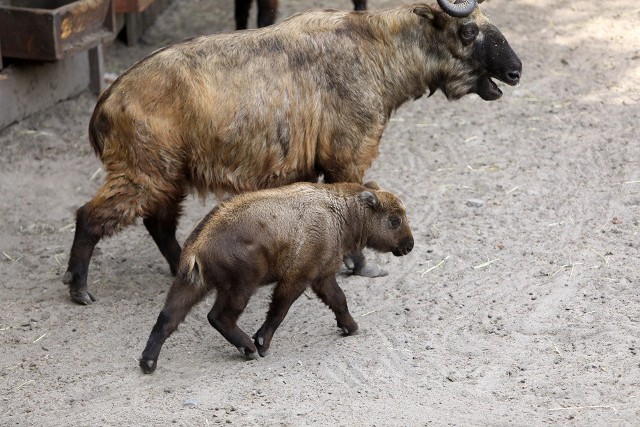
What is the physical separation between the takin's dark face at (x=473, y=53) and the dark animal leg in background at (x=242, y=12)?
3.79 meters

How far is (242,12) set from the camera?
32.7ft

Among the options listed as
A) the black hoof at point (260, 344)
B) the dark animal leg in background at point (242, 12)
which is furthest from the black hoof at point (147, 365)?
the dark animal leg in background at point (242, 12)

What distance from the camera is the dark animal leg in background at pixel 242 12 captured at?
9906 mm

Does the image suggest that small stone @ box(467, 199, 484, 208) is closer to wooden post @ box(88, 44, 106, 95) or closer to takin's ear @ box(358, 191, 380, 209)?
takin's ear @ box(358, 191, 380, 209)

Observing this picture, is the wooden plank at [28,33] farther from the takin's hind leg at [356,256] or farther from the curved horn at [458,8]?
the curved horn at [458,8]

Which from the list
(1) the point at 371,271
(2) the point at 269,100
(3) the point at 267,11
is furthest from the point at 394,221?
(3) the point at 267,11

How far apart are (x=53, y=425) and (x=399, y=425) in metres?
1.71

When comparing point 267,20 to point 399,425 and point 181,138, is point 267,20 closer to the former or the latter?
point 181,138

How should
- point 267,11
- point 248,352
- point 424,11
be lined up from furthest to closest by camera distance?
point 267,11 → point 424,11 → point 248,352

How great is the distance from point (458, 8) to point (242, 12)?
4.15m

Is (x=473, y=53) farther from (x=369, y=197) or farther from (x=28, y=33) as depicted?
(x=28, y=33)

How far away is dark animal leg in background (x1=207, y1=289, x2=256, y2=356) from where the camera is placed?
5.64 m

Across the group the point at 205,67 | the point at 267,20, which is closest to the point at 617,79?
the point at 267,20

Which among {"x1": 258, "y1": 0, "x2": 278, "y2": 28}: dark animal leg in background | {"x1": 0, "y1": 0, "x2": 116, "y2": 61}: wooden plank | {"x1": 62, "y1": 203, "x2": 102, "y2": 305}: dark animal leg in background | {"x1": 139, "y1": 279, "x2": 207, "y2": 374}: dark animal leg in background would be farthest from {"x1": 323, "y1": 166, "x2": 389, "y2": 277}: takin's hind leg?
{"x1": 0, "y1": 0, "x2": 116, "y2": 61}: wooden plank
